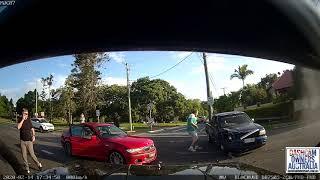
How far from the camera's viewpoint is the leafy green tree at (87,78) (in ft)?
8.20

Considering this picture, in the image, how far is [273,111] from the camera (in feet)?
8.36

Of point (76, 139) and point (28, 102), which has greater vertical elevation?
point (28, 102)

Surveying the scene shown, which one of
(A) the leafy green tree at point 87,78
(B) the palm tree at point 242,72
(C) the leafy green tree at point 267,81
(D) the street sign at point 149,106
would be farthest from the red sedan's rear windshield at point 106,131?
(C) the leafy green tree at point 267,81

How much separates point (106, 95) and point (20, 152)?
2.09 ft

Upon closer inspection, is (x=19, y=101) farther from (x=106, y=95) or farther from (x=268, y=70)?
(x=268, y=70)

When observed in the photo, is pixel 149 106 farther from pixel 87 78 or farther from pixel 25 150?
pixel 25 150

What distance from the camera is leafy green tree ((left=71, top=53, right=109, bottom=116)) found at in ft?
8.20

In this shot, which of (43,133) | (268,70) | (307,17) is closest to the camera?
(307,17)

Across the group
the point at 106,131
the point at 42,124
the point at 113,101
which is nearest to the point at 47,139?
the point at 42,124

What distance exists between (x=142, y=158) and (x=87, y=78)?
0.58m

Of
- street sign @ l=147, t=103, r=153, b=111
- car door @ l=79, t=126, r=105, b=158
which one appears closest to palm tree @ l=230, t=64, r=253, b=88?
street sign @ l=147, t=103, r=153, b=111

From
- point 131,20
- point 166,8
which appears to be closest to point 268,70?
point 166,8

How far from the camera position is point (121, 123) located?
2551 millimetres

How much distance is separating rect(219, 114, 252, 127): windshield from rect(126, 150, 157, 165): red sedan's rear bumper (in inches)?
17.4
